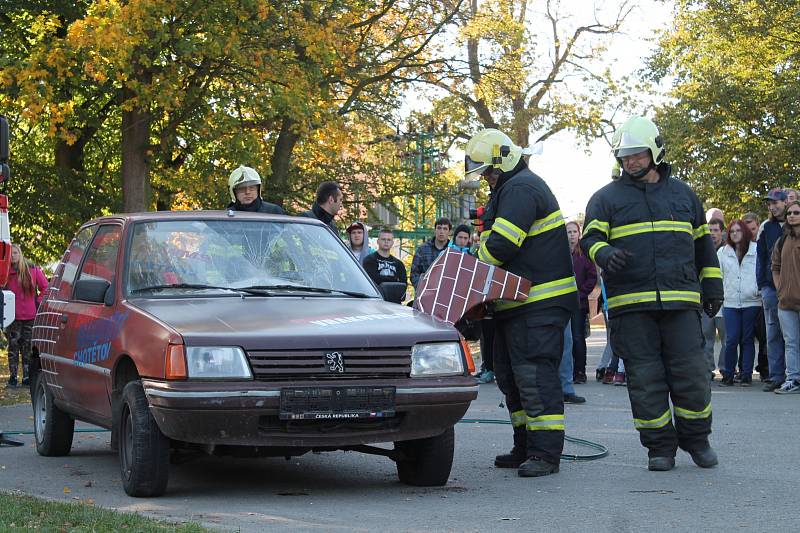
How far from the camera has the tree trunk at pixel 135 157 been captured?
880 inches

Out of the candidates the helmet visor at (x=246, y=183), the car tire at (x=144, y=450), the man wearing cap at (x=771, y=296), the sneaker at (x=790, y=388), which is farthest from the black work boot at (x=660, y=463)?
the man wearing cap at (x=771, y=296)

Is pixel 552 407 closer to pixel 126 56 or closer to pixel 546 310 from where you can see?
pixel 546 310

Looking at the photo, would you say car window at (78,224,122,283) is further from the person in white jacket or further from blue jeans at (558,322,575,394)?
the person in white jacket

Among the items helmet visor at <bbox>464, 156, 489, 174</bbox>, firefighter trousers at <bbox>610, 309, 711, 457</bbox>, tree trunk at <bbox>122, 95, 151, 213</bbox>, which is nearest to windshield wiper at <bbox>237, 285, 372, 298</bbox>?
helmet visor at <bbox>464, 156, 489, 174</bbox>

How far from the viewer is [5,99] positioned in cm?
1989

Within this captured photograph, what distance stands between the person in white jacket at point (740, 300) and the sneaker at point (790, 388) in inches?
34.1

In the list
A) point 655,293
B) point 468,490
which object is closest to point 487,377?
point 655,293

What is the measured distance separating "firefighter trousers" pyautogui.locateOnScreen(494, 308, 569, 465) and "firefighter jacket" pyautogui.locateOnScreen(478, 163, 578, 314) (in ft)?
0.30

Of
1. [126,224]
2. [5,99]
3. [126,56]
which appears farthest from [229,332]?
[5,99]

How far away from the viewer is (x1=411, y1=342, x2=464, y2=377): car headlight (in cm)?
704

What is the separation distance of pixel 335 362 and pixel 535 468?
174 cm

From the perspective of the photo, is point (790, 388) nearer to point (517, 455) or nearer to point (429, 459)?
point (517, 455)

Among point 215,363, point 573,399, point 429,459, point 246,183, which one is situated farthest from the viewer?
point 573,399

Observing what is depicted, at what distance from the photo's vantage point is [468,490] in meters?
7.41
